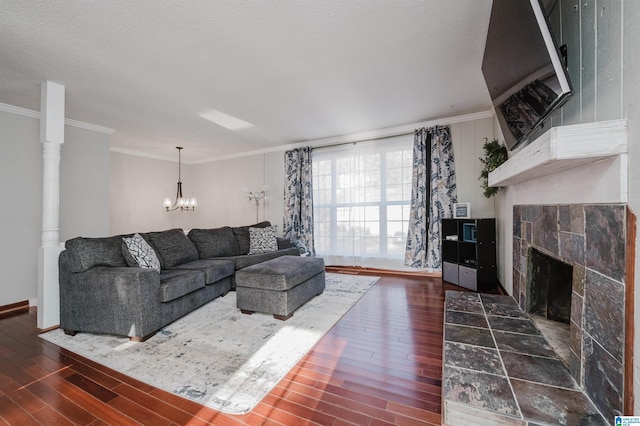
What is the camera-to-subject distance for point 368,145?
15.7 feet

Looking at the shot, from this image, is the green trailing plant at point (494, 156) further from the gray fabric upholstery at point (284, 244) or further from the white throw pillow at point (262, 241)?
the white throw pillow at point (262, 241)

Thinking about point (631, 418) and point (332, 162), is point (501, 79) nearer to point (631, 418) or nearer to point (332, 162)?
point (631, 418)

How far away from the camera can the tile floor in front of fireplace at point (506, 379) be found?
3.73 feet

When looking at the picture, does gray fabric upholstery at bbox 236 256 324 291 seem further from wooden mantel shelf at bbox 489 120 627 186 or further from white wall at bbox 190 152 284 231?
white wall at bbox 190 152 284 231

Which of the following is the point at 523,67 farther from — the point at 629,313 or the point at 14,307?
the point at 14,307

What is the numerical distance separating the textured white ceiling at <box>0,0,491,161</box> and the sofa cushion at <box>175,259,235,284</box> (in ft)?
6.67

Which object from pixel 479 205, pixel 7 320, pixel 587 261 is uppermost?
pixel 479 205

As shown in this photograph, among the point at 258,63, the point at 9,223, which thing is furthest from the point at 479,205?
the point at 9,223

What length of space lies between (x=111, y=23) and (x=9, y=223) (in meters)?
3.05

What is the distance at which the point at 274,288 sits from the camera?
105 inches

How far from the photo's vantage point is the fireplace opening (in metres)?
2.00

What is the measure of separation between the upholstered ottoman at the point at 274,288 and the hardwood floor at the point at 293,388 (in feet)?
1.93

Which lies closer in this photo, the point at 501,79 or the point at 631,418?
the point at 631,418

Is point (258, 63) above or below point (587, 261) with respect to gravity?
above
